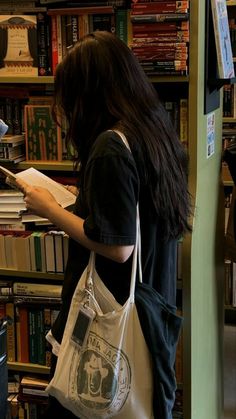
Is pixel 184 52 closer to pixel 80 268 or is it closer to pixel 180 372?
pixel 80 268

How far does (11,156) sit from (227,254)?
2.76ft

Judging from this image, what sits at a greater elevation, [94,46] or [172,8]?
[172,8]

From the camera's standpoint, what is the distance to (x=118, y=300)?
143 centimetres

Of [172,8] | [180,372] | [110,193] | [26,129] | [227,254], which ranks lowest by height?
[180,372]

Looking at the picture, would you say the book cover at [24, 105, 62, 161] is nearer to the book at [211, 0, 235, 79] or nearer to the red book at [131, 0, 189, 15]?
the red book at [131, 0, 189, 15]

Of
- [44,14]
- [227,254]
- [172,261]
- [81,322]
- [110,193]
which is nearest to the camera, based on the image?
[110,193]

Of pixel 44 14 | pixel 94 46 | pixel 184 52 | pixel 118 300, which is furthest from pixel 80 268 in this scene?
pixel 44 14

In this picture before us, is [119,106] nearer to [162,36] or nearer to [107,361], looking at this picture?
[162,36]

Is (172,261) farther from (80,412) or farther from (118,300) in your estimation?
(80,412)

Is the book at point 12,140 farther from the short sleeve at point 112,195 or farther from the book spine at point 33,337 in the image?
the short sleeve at point 112,195

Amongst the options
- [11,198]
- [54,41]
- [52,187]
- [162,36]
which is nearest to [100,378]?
[52,187]

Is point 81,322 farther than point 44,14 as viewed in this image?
No

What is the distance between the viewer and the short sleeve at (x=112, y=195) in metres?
1.31

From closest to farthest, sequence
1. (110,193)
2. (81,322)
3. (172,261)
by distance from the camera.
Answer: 1. (110,193)
2. (81,322)
3. (172,261)
